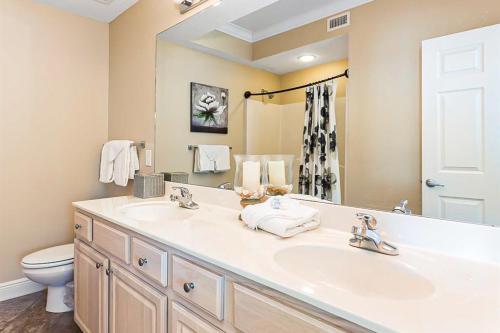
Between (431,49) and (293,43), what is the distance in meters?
0.60

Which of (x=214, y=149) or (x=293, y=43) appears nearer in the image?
(x=293, y=43)

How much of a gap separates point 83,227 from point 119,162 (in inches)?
29.2

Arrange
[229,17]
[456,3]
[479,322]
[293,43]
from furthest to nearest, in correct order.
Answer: [229,17] < [293,43] < [456,3] < [479,322]

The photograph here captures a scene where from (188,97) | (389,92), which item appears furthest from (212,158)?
(389,92)

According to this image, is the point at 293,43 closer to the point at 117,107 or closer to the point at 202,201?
the point at 202,201

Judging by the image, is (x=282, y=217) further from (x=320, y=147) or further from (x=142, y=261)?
(x=142, y=261)

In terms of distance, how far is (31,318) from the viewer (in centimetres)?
191

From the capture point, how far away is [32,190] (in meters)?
2.23

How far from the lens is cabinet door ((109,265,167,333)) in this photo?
3.46 ft

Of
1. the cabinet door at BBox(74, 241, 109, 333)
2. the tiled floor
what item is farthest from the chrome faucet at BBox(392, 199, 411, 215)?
the tiled floor

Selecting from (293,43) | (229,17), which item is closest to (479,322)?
(293,43)

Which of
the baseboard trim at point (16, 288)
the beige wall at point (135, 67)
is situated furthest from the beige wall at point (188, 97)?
the baseboard trim at point (16, 288)

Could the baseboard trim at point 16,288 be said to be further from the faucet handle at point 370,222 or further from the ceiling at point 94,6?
the faucet handle at point 370,222

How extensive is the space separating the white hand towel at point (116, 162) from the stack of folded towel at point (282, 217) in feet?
4.56
